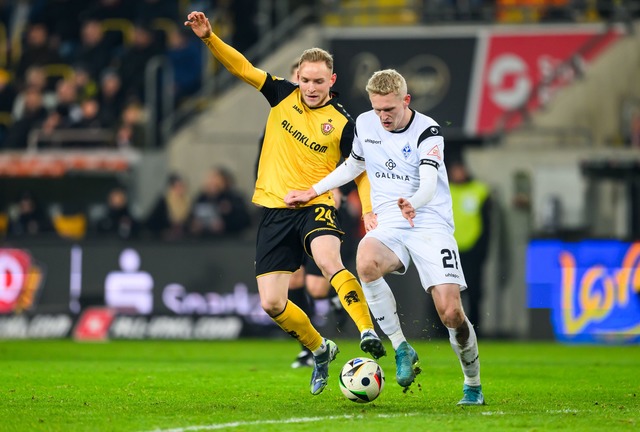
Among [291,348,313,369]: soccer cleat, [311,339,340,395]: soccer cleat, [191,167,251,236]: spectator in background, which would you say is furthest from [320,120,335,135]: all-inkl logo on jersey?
[191,167,251,236]: spectator in background

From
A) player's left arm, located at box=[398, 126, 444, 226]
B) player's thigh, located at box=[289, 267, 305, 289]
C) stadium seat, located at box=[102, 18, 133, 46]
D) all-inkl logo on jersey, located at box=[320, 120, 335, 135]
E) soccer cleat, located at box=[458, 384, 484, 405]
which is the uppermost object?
stadium seat, located at box=[102, 18, 133, 46]

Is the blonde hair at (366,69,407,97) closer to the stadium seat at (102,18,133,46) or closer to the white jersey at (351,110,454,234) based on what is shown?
the white jersey at (351,110,454,234)

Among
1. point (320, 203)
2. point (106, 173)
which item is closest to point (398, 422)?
point (320, 203)

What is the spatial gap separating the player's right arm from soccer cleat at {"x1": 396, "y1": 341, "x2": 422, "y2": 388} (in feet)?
7.40

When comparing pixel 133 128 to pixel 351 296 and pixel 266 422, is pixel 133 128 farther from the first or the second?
pixel 266 422

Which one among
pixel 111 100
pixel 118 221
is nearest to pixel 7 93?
pixel 111 100

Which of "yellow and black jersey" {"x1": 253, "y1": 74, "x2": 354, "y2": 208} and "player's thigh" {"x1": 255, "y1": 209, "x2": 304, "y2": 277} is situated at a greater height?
"yellow and black jersey" {"x1": 253, "y1": 74, "x2": 354, "y2": 208}

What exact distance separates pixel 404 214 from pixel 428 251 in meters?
0.44

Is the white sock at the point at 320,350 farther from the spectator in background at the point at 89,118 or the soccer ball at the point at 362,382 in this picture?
the spectator in background at the point at 89,118

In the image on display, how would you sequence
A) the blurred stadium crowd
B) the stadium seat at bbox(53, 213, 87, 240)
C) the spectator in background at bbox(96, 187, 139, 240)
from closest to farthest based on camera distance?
the spectator in background at bbox(96, 187, 139, 240) → the blurred stadium crowd → the stadium seat at bbox(53, 213, 87, 240)

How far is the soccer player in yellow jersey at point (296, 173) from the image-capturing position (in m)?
9.07

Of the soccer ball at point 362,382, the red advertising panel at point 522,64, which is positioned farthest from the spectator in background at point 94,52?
the soccer ball at point 362,382

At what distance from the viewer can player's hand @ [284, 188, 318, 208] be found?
29.5ft

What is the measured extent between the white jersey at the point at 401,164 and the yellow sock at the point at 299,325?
0.91 metres
